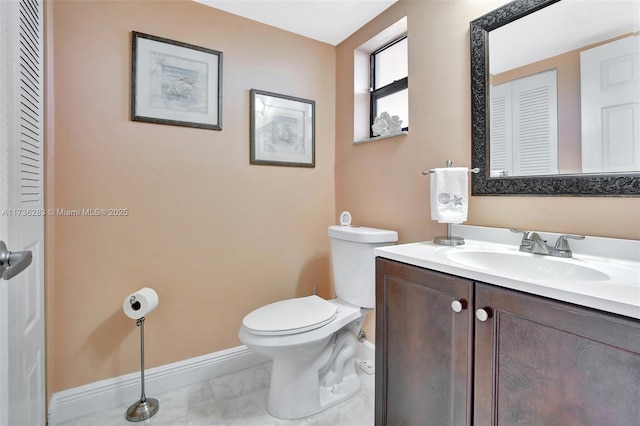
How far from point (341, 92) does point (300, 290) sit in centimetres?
144

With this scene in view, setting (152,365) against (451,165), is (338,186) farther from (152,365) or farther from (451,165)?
(152,365)

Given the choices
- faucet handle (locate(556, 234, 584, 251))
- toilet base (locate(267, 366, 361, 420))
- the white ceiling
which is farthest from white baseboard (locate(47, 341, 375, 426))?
the white ceiling

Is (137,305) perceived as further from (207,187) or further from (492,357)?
(492,357)

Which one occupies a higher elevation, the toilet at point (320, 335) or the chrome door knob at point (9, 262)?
the chrome door knob at point (9, 262)

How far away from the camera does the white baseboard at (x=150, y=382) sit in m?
1.45

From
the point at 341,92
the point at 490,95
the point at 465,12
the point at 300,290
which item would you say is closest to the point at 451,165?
the point at 490,95

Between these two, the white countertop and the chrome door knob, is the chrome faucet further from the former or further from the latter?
the chrome door knob

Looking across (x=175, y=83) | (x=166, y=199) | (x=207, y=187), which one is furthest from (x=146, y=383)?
(x=175, y=83)

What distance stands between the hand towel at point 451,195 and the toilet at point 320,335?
385 millimetres

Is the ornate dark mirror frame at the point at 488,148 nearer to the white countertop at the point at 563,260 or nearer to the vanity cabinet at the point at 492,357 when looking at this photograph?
the white countertop at the point at 563,260

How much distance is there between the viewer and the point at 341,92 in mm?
2178

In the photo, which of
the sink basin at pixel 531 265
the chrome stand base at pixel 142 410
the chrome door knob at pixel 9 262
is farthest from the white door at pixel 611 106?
the chrome stand base at pixel 142 410

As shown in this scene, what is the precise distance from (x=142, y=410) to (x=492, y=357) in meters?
1.61

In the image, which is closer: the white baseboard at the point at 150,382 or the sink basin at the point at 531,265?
the sink basin at the point at 531,265
